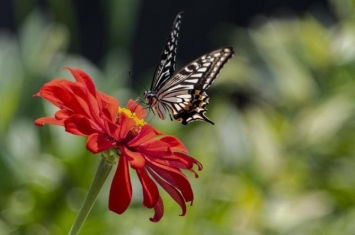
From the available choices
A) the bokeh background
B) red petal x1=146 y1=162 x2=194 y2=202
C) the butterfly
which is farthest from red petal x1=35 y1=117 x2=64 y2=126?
the bokeh background

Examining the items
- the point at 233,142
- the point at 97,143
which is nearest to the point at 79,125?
the point at 97,143

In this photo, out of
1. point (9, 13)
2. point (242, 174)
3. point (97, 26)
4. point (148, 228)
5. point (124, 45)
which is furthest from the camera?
point (97, 26)

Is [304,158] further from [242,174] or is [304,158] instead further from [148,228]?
[148,228]

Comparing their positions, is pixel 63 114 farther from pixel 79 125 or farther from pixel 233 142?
pixel 233 142

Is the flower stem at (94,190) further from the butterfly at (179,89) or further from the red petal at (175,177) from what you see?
the butterfly at (179,89)

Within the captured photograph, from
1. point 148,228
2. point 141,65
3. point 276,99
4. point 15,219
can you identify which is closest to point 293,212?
point 148,228
